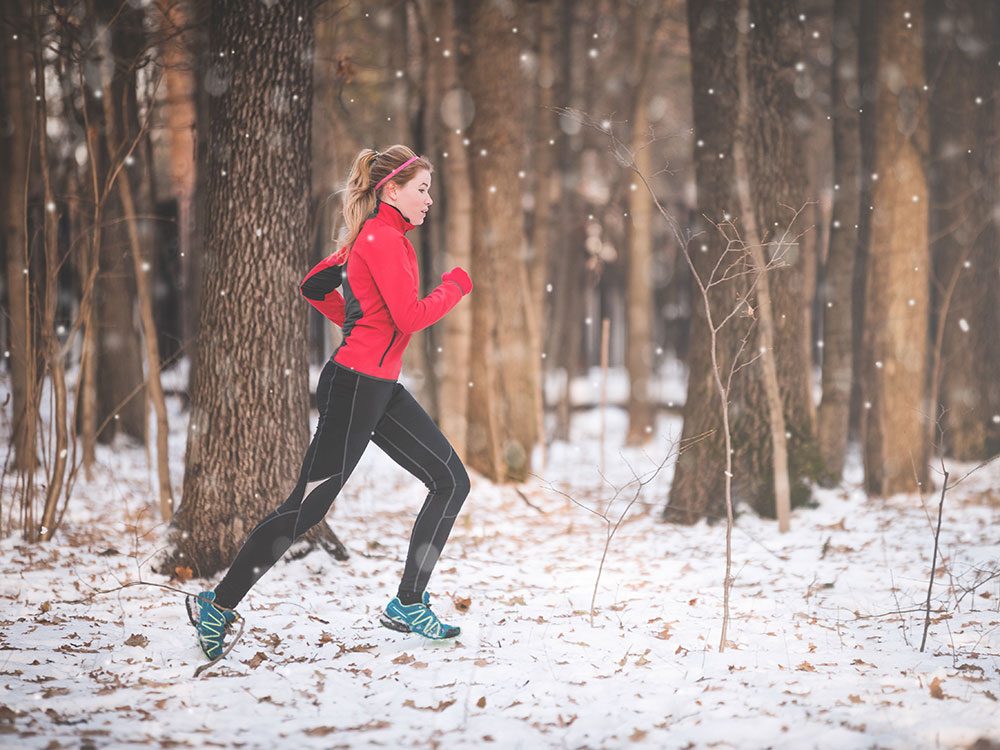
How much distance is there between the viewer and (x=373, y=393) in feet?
12.8

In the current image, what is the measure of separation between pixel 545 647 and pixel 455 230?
6.07 meters

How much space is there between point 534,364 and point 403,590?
21.2 ft

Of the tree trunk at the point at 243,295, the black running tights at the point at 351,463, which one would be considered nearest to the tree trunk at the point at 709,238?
the tree trunk at the point at 243,295

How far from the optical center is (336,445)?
12.9ft

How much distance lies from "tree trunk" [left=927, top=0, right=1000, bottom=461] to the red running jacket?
8102 mm

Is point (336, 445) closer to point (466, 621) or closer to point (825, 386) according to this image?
point (466, 621)

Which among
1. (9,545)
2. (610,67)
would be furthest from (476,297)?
(610,67)

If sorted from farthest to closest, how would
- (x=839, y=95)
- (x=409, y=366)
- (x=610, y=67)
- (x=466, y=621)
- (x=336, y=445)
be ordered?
1. (x=610, y=67)
2. (x=409, y=366)
3. (x=839, y=95)
4. (x=466, y=621)
5. (x=336, y=445)

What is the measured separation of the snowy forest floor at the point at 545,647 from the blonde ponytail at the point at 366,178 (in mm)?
1848

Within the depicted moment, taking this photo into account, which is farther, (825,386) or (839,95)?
(839,95)

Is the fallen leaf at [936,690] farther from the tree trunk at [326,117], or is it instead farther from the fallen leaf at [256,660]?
the tree trunk at [326,117]

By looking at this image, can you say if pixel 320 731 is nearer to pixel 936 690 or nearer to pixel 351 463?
pixel 351 463

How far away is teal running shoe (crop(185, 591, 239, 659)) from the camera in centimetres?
388

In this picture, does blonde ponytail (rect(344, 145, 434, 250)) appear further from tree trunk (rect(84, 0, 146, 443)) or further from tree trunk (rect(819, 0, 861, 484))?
tree trunk (rect(84, 0, 146, 443))
